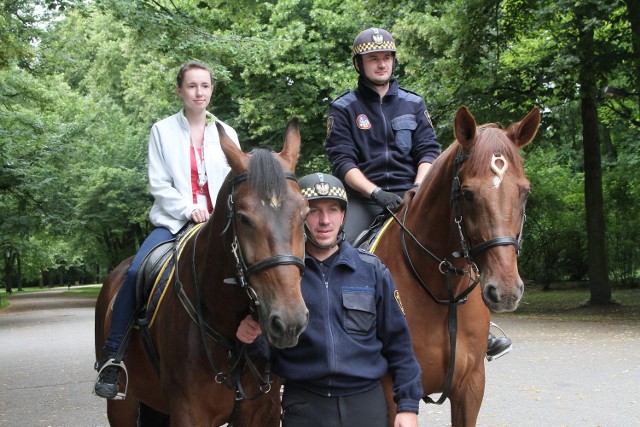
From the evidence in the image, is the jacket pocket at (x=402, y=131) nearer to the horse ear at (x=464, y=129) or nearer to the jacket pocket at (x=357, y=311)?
the horse ear at (x=464, y=129)

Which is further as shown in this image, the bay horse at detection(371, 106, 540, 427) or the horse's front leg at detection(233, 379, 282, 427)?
the horse's front leg at detection(233, 379, 282, 427)

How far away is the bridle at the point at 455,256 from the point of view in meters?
3.94

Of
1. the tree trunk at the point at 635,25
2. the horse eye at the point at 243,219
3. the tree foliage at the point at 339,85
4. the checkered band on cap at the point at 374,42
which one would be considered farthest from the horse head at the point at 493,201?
the tree trunk at the point at 635,25

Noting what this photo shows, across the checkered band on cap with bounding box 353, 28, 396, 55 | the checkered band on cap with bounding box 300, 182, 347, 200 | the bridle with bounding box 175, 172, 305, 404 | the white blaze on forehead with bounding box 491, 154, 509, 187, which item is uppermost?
the checkered band on cap with bounding box 353, 28, 396, 55

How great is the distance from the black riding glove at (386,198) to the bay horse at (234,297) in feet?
4.75

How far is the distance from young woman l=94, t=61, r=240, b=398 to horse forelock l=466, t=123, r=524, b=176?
1597mm

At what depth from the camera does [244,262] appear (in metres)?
3.34

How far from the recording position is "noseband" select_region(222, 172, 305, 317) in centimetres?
319

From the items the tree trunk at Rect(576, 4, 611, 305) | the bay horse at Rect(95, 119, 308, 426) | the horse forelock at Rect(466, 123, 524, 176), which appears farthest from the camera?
the tree trunk at Rect(576, 4, 611, 305)

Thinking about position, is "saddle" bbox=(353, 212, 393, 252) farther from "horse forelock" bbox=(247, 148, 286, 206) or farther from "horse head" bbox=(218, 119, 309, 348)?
"horse forelock" bbox=(247, 148, 286, 206)

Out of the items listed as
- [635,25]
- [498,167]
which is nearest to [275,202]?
[498,167]

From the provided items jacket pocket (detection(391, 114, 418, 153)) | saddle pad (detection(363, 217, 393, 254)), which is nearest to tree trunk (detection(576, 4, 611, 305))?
jacket pocket (detection(391, 114, 418, 153))

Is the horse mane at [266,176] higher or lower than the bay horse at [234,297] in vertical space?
higher

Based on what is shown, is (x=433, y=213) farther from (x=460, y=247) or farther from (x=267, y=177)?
(x=267, y=177)
